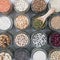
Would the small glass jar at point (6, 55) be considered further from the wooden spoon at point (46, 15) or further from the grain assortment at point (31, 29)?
the wooden spoon at point (46, 15)

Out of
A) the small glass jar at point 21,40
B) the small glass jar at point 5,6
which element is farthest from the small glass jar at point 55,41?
the small glass jar at point 5,6

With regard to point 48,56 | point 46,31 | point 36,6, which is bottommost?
point 48,56

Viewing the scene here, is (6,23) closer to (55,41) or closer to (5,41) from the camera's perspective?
(5,41)

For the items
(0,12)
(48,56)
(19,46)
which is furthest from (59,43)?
(0,12)

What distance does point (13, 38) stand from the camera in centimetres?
111

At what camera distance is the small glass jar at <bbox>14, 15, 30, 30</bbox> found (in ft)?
3.54

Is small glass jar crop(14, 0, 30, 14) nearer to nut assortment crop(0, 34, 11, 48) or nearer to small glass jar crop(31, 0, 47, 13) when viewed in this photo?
small glass jar crop(31, 0, 47, 13)

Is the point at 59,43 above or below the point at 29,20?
below

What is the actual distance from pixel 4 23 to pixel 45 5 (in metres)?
0.21

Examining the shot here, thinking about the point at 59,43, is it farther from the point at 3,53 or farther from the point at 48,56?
the point at 3,53

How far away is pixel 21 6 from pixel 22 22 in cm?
8

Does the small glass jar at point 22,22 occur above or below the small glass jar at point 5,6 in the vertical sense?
below

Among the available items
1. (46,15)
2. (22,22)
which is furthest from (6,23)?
(46,15)

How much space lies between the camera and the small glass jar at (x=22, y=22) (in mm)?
1080
